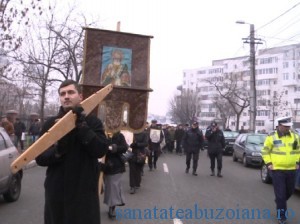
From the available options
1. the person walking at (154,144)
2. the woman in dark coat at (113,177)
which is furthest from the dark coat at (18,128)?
the woman in dark coat at (113,177)

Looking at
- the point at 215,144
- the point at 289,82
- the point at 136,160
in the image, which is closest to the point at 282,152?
the point at 136,160

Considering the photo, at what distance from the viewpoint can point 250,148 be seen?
18734 mm

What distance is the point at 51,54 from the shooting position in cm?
2673

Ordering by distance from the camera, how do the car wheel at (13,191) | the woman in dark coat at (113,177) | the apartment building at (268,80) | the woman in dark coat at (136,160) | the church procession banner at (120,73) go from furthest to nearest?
the apartment building at (268,80) < the woman in dark coat at (136,160) < the car wheel at (13,191) < the church procession banner at (120,73) < the woman in dark coat at (113,177)

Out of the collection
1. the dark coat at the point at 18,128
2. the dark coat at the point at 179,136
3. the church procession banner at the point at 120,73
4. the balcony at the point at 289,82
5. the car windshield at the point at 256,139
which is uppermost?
the balcony at the point at 289,82

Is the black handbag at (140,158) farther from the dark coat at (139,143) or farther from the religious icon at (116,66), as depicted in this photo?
the religious icon at (116,66)

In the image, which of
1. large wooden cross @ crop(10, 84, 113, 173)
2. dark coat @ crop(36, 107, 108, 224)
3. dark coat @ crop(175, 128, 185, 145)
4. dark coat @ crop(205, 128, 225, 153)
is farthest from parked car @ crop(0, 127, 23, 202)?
dark coat @ crop(175, 128, 185, 145)

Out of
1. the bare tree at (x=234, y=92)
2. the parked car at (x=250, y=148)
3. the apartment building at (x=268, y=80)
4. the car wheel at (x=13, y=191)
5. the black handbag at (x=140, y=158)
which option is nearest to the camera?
the car wheel at (x=13, y=191)

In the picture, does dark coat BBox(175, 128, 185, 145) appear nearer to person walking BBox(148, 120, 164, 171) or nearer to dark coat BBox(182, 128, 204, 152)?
person walking BBox(148, 120, 164, 171)

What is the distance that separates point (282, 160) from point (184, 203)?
2515 mm

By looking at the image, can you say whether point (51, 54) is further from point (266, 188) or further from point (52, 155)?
point (52, 155)

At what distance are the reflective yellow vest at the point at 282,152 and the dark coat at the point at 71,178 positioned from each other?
487cm

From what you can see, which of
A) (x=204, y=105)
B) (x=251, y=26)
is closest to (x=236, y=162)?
(x=251, y=26)

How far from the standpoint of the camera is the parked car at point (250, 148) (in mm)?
18283
